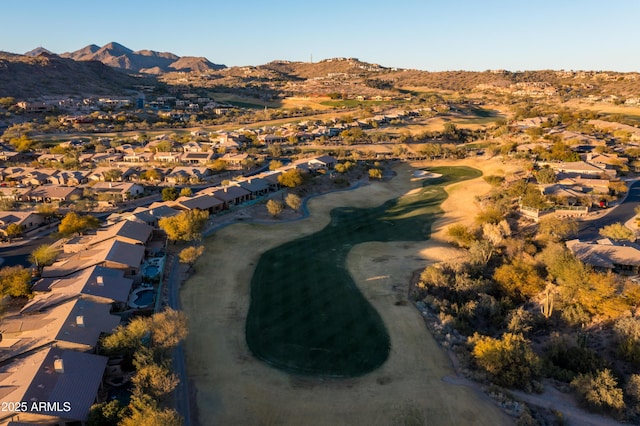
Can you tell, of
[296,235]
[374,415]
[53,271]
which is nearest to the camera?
[374,415]

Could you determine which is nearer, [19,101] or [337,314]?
[337,314]

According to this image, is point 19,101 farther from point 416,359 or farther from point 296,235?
point 416,359

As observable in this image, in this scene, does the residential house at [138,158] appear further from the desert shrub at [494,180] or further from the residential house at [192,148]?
the desert shrub at [494,180]

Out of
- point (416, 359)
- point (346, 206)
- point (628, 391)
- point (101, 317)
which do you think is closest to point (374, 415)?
point (416, 359)

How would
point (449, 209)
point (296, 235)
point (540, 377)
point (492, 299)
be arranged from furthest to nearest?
point (449, 209), point (296, 235), point (492, 299), point (540, 377)

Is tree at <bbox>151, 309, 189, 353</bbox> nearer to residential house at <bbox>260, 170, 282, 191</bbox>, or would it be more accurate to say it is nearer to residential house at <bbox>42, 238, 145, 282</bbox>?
residential house at <bbox>42, 238, 145, 282</bbox>

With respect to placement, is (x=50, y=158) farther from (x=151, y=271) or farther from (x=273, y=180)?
(x=151, y=271)

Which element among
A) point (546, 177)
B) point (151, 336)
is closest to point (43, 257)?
point (151, 336)

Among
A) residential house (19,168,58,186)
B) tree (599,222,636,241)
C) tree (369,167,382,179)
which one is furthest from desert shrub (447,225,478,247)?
residential house (19,168,58,186)
